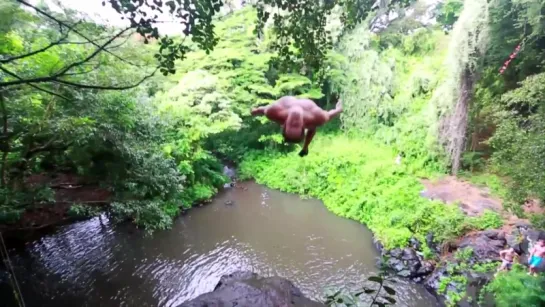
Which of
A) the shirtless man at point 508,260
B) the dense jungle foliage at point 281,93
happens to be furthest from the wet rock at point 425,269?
the shirtless man at point 508,260

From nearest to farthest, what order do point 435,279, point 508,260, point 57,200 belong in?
point 57,200 → point 508,260 → point 435,279

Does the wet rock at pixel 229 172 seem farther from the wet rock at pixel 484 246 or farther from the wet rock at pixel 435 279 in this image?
the wet rock at pixel 484 246

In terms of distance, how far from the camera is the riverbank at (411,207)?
5820 millimetres

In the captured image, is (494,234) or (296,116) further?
(494,234)

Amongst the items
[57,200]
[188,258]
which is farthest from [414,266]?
[57,200]

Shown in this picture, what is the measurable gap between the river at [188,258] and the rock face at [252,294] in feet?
1.97

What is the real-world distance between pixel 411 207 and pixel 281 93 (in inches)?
205

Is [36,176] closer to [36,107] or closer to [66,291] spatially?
[36,107]

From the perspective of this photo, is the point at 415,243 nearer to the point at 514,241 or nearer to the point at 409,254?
the point at 409,254

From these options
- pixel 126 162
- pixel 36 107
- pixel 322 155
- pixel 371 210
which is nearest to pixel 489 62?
pixel 371 210

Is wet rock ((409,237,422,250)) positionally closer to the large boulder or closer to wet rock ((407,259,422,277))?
the large boulder

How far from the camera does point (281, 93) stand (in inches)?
423

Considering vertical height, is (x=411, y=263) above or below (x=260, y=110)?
below

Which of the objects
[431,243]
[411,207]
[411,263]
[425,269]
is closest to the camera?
[425,269]
